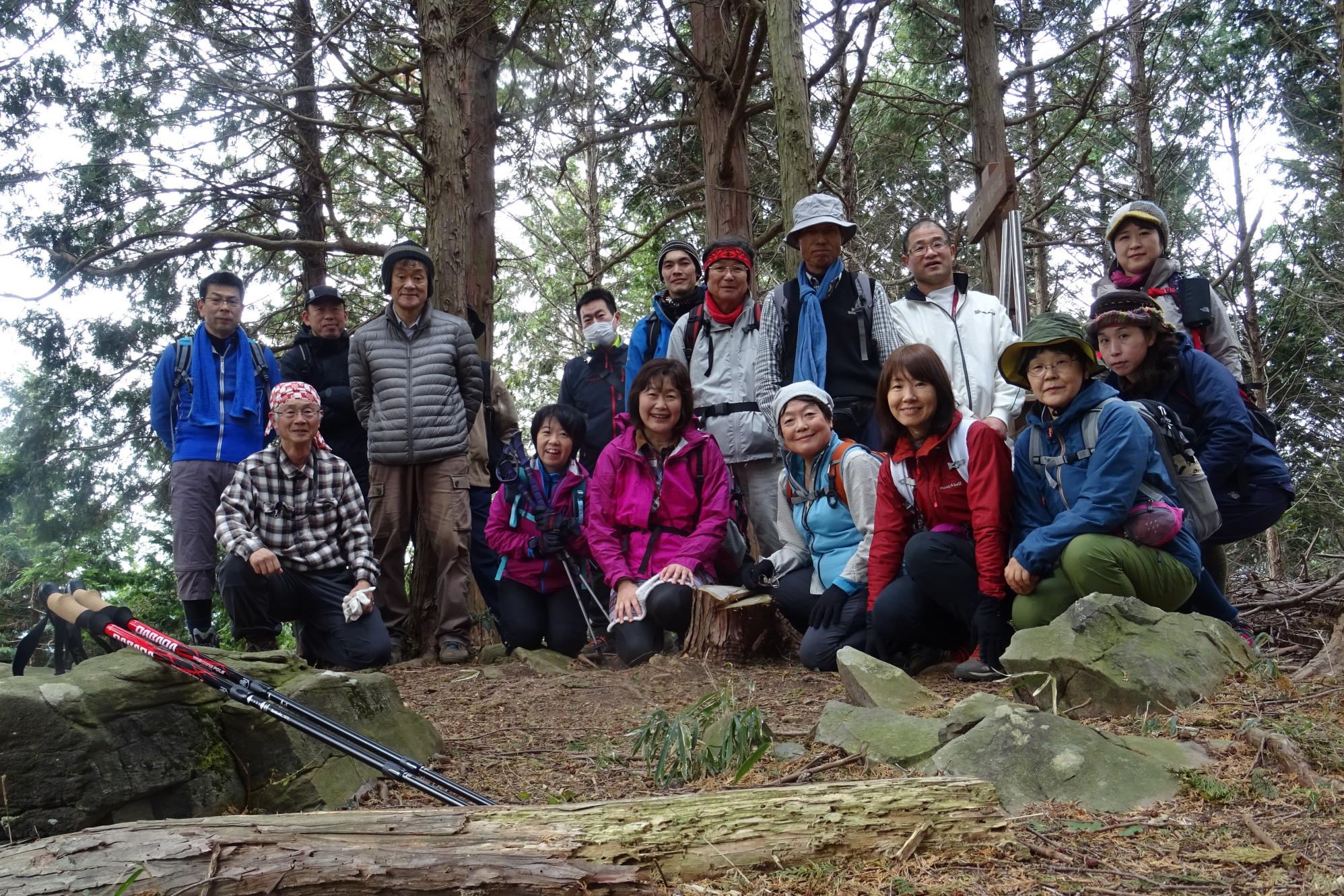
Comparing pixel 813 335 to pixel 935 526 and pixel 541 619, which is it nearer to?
pixel 935 526

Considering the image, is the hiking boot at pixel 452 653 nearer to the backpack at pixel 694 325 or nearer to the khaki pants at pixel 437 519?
the khaki pants at pixel 437 519

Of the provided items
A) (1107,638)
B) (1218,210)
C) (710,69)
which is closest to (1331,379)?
(1218,210)

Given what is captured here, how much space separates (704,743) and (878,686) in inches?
37.1

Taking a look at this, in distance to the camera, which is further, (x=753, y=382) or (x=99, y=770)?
(x=753, y=382)

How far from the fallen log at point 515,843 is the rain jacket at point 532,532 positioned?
12.7ft

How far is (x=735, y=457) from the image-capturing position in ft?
20.2

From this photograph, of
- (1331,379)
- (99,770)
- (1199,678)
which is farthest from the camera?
(1331,379)

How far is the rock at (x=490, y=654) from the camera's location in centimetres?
637

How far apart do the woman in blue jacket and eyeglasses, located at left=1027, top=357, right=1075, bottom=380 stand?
58cm

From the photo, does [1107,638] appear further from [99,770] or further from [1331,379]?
[1331,379]

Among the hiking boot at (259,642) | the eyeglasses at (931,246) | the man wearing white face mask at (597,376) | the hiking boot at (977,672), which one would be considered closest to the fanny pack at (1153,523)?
the hiking boot at (977,672)

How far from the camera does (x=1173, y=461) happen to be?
4414mm

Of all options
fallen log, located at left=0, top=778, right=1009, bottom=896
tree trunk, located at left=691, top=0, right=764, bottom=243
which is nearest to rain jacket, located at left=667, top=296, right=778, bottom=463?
tree trunk, located at left=691, top=0, right=764, bottom=243

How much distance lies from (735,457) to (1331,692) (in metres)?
3.45
